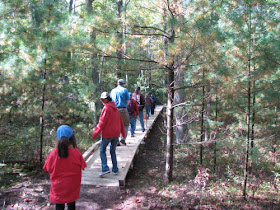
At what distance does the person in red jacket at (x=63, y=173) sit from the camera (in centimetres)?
289

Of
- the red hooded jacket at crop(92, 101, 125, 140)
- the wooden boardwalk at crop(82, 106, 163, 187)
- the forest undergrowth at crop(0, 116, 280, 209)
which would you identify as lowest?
the forest undergrowth at crop(0, 116, 280, 209)

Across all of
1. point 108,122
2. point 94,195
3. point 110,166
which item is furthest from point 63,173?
point 110,166

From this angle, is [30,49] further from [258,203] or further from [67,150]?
[258,203]

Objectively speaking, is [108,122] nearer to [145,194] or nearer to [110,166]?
[110,166]

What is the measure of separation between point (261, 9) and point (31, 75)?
6049mm

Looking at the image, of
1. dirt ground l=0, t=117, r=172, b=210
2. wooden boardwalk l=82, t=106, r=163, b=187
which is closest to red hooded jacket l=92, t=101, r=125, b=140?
wooden boardwalk l=82, t=106, r=163, b=187

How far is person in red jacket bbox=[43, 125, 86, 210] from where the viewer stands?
289cm

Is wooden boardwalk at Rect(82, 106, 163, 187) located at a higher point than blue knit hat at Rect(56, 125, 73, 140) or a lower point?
lower

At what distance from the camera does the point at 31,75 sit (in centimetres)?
542

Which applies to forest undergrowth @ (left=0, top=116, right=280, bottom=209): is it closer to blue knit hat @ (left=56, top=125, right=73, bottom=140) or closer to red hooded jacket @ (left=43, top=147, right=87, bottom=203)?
red hooded jacket @ (left=43, top=147, right=87, bottom=203)

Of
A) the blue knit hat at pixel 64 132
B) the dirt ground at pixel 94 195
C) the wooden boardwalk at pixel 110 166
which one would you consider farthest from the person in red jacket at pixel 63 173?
the wooden boardwalk at pixel 110 166

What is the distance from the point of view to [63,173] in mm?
2924

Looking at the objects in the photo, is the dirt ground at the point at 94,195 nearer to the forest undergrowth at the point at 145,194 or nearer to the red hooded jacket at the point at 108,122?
the forest undergrowth at the point at 145,194

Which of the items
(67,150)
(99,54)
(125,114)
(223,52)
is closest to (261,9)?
(223,52)
